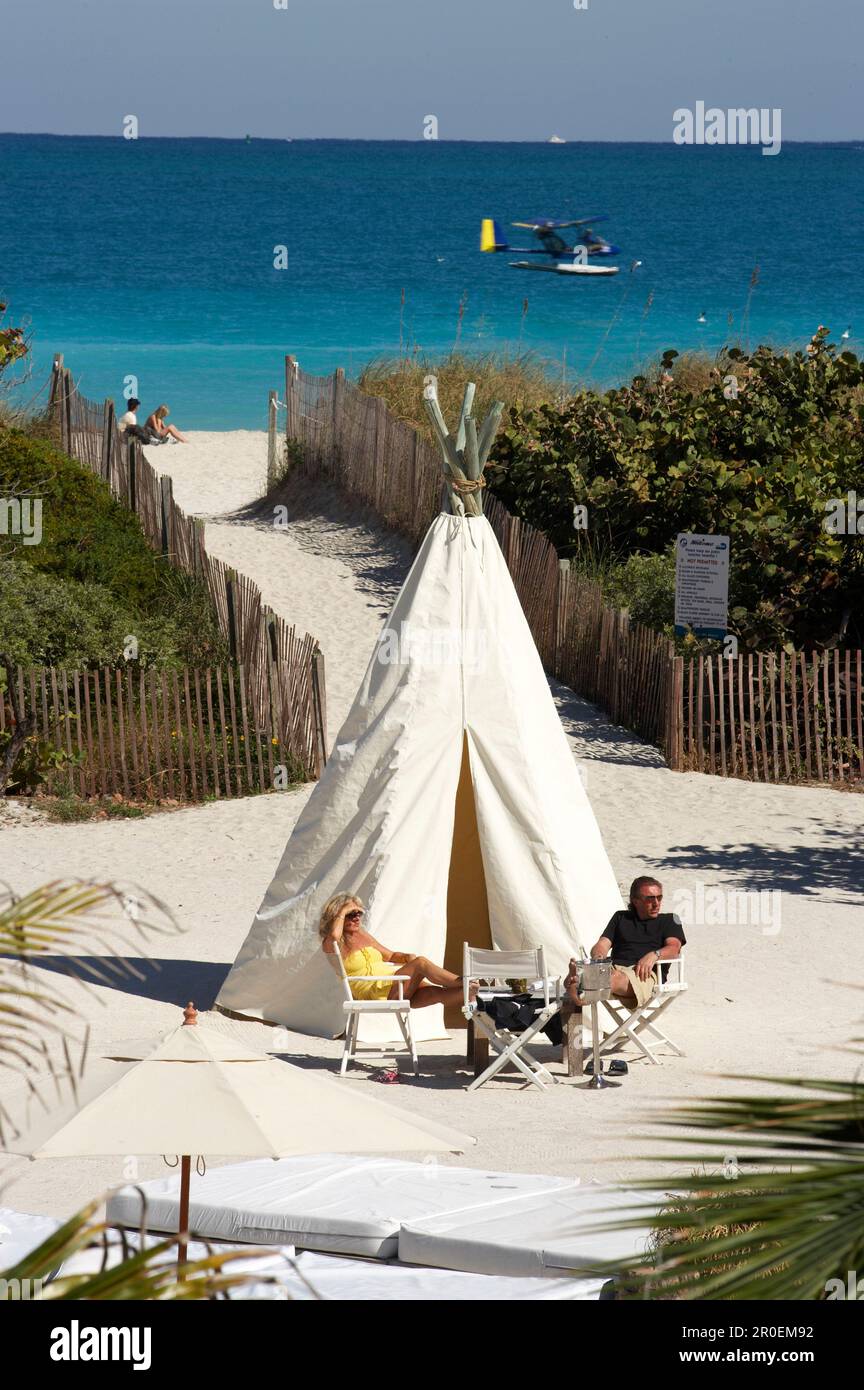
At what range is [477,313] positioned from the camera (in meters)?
78.4

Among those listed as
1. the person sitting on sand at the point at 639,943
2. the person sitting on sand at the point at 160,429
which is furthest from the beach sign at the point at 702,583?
the person sitting on sand at the point at 160,429

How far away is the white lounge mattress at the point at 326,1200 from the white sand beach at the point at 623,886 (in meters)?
0.51

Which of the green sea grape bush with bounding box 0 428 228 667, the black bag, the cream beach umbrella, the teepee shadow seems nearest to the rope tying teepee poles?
the black bag

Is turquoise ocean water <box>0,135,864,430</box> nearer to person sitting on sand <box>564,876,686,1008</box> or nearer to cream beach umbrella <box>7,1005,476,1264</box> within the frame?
person sitting on sand <box>564,876,686,1008</box>

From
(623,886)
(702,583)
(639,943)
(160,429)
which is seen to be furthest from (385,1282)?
(160,429)

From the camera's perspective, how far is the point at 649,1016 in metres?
9.66

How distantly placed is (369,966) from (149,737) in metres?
6.27

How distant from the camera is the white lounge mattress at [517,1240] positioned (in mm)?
5949

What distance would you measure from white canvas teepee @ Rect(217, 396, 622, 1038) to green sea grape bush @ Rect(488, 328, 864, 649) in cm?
797

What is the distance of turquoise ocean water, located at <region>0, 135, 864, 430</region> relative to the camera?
2564 inches

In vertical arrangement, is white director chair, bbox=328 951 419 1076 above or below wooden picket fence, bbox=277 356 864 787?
below

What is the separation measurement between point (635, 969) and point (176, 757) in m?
6.85
